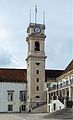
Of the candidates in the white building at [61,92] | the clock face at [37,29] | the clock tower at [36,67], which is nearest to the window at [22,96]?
the clock tower at [36,67]

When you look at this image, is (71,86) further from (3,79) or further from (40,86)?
(3,79)

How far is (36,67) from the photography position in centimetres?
7250

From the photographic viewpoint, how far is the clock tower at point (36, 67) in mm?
71688

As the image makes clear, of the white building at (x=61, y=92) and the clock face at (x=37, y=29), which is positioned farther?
the clock face at (x=37, y=29)

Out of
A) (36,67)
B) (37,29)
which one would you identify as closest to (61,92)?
(36,67)

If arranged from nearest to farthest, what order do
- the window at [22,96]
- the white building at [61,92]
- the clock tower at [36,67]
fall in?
the white building at [61,92], the clock tower at [36,67], the window at [22,96]

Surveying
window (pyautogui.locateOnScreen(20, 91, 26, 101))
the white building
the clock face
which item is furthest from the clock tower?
window (pyautogui.locateOnScreen(20, 91, 26, 101))

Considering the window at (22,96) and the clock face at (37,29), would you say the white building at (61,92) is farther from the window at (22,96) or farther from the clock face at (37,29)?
the clock face at (37,29)

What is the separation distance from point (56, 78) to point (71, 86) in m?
17.0

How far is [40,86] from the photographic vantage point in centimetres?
7238

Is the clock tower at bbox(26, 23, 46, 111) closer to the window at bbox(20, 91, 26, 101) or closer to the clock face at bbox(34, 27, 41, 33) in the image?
the clock face at bbox(34, 27, 41, 33)

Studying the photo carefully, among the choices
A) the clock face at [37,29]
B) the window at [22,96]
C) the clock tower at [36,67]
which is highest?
the clock face at [37,29]

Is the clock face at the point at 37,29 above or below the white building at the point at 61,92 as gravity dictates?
above

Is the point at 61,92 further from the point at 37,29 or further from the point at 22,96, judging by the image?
the point at 37,29
